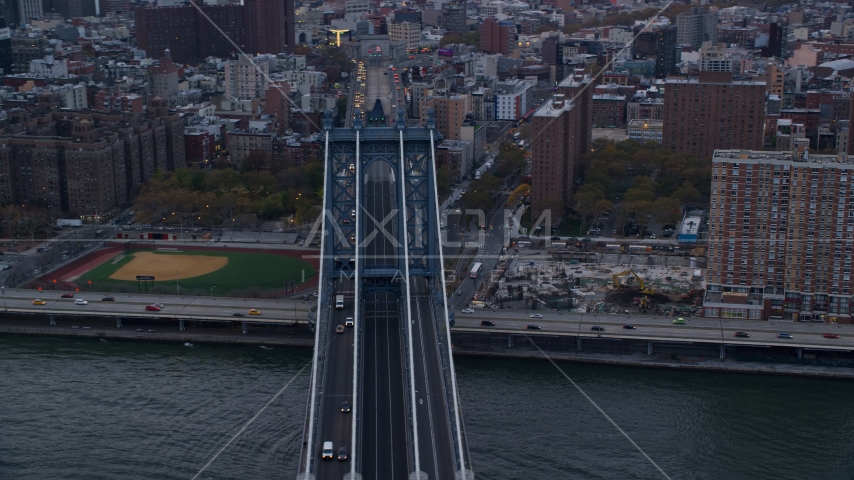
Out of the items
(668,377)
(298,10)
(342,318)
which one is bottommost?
(668,377)

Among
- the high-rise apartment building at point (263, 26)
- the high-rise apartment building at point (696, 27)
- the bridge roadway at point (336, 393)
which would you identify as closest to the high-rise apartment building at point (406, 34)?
the high-rise apartment building at point (263, 26)

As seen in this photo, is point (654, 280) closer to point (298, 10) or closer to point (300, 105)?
point (300, 105)

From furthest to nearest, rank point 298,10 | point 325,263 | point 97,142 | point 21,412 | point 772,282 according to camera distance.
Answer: point 298,10 < point 97,142 < point 772,282 < point 325,263 < point 21,412

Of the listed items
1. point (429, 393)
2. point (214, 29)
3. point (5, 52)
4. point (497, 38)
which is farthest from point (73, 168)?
point (497, 38)

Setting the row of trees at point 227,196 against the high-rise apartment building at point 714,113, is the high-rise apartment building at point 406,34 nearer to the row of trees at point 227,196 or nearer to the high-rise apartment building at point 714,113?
the high-rise apartment building at point 714,113

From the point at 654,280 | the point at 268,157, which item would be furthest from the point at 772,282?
the point at 268,157

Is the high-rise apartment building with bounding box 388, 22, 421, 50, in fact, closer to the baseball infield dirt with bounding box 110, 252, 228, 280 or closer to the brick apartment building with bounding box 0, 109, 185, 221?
A: the brick apartment building with bounding box 0, 109, 185, 221

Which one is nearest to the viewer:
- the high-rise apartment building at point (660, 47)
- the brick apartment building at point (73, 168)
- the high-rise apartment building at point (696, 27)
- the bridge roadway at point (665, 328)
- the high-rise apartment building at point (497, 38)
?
the bridge roadway at point (665, 328)
